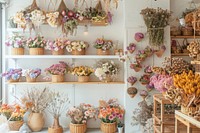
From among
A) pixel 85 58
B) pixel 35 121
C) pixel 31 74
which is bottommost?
pixel 35 121

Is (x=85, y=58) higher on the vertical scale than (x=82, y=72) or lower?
higher

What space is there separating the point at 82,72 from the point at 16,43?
1277 millimetres

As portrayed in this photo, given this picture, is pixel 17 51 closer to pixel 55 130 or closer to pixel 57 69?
pixel 57 69

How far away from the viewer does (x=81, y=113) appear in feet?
14.8

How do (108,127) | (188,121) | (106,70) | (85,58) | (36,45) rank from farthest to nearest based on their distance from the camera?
(85,58) → (36,45) → (106,70) → (108,127) → (188,121)

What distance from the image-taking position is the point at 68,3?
481 centimetres

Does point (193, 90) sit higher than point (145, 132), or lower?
higher

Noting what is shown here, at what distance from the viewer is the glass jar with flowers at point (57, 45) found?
4609 mm

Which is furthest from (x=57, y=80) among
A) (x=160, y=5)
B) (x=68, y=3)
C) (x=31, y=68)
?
(x=160, y=5)

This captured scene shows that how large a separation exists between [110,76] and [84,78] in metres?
0.46

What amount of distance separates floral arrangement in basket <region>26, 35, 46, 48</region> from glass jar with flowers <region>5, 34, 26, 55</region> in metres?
0.11

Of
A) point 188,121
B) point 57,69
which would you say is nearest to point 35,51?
point 57,69

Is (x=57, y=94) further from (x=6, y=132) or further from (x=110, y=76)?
(x=6, y=132)

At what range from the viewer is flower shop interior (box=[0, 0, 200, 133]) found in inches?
176
